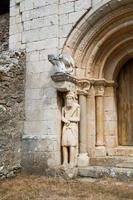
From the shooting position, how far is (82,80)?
611cm

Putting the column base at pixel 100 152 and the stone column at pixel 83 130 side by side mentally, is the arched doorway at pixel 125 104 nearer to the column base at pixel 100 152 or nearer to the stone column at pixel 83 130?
the column base at pixel 100 152

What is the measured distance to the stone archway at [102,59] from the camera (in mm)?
5980

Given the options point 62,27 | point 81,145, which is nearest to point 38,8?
point 62,27

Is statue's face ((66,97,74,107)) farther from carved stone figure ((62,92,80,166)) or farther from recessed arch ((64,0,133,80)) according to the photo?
recessed arch ((64,0,133,80))

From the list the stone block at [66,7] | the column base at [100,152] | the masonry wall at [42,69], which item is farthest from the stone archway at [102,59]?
the stone block at [66,7]

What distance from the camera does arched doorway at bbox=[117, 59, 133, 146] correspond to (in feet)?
21.2

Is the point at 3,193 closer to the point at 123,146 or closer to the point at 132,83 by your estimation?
the point at 123,146

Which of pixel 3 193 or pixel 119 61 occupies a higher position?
pixel 119 61

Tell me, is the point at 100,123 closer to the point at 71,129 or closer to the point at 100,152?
the point at 100,152

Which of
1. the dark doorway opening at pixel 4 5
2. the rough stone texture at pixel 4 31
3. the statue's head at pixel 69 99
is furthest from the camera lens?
the dark doorway opening at pixel 4 5

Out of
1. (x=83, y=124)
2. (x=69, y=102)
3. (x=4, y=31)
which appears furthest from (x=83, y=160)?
→ (x=4, y=31)

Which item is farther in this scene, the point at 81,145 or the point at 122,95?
the point at 122,95

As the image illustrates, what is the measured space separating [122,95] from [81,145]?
1506 mm

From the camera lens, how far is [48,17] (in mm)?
6410
